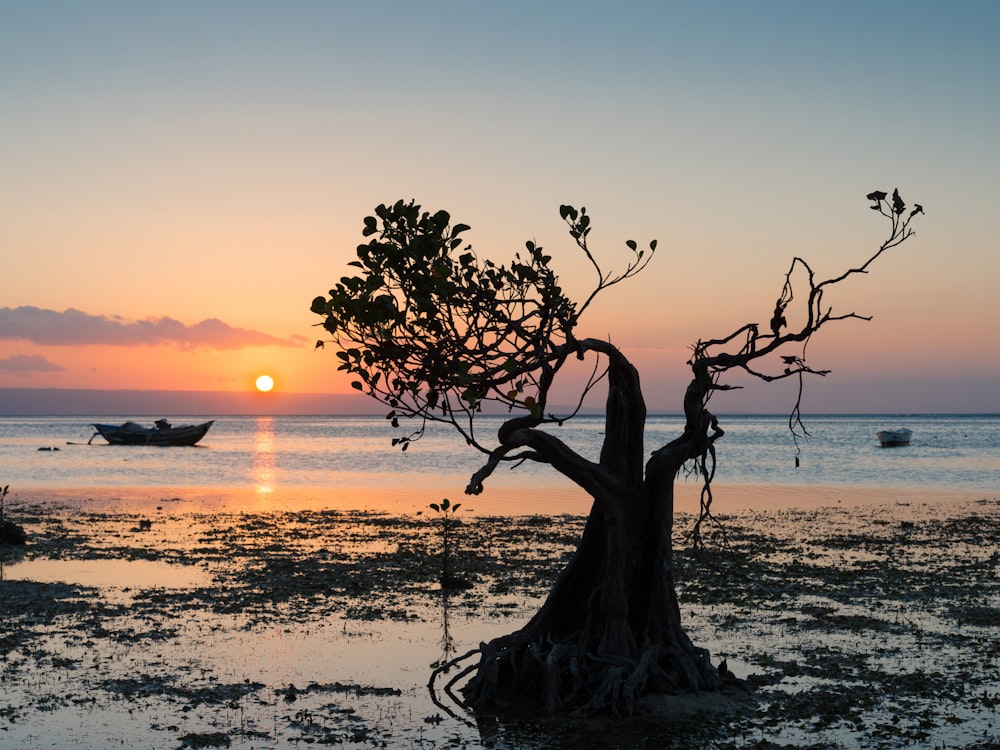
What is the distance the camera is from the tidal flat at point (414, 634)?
14.6m

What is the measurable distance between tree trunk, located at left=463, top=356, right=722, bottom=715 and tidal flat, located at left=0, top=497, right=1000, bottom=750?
710mm

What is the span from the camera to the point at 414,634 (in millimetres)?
20859

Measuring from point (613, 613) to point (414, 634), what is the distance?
596 cm

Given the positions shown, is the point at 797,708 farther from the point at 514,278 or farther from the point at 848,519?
the point at 848,519

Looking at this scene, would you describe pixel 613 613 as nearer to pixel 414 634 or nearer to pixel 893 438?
pixel 414 634

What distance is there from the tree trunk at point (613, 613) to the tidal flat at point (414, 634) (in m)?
0.71

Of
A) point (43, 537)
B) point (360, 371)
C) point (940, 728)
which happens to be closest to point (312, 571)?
point (43, 537)

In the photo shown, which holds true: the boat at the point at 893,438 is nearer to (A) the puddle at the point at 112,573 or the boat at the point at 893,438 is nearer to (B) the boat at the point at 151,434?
(B) the boat at the point at 151,434

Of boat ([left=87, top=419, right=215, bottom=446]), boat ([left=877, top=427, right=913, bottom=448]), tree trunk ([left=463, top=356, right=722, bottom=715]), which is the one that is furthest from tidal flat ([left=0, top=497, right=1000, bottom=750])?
boat ([left=87, top=419, right=215, bottom=446])

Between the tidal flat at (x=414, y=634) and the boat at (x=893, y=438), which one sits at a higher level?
the boat at (x=893, y=438)

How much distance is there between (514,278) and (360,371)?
8.32 ft

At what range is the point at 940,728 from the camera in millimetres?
14375

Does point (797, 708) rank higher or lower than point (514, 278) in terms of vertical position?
lower

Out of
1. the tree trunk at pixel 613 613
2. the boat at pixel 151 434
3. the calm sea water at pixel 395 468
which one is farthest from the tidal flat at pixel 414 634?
the boat at pixel 151 434
